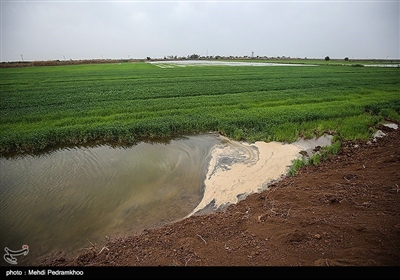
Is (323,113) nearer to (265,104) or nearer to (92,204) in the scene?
(265,104)

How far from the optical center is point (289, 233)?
14.2ft

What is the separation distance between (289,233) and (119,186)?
6021mm

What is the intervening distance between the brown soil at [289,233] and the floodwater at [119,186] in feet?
2.50

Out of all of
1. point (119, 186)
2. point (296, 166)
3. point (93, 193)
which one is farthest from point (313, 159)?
point (93, 193)

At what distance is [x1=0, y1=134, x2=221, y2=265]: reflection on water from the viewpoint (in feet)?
18.4

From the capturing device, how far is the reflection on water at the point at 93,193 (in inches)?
221

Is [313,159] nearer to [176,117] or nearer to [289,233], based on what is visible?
[289,233]

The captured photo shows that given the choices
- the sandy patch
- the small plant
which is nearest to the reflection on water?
the sandy patch

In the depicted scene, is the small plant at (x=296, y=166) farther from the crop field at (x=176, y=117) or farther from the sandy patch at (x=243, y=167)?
the crop field at (x=176, y=117)

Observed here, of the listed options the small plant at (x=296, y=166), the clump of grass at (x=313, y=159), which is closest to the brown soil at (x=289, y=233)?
the small plant at (x=296, y=166)

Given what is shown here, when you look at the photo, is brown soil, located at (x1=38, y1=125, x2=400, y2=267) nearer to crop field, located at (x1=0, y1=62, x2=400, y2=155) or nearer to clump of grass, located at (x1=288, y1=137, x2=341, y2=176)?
clump of grass, located at (x1=288, y1=137, x2=341, y2=176)

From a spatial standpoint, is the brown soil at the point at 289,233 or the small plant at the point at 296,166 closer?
the brown soil at the point at 289,233

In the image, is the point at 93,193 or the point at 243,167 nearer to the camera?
the point at 93,193
